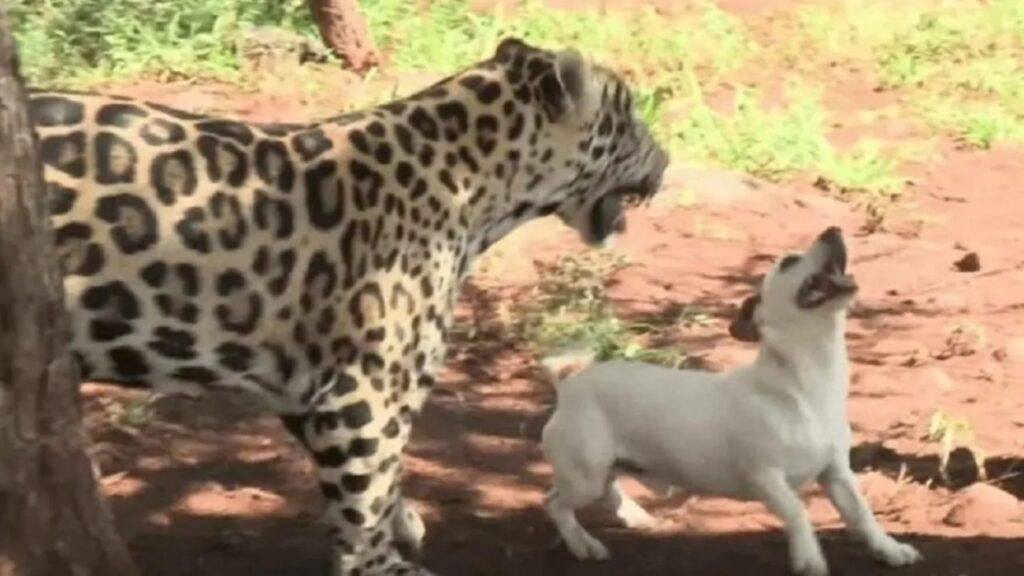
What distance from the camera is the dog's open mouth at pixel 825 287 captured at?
520cm

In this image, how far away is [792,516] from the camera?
5293mm

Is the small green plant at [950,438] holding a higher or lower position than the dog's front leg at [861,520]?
lower

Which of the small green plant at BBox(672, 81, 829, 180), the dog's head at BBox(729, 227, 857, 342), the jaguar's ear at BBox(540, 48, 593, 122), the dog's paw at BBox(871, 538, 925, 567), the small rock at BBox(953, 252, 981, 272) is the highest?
the jaguar's ear at BBox(540, 48, 593, 122)

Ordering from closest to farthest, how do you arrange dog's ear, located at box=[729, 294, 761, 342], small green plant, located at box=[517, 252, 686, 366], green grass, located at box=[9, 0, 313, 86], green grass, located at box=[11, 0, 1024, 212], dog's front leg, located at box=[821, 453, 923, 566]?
dog's front leg, located at box=[821, 453, 923, 566] → dog's ear, located at box=[729, 294, 761, 342] → small green plant, located at box=[517, 252, 686, 366] → green grass, located at box=[11, 0, 1024, 212] → green grass, located at box=[9, 0, 313, 86]

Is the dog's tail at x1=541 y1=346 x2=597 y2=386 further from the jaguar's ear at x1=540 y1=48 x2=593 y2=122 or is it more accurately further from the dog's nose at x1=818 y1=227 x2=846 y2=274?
the dog's nose at x1=818 y1=227 x2=846 y2=274

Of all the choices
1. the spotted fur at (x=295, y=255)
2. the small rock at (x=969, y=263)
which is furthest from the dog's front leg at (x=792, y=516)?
the small rock at (x=969, y=263)

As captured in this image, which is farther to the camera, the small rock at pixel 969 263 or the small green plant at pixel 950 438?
the small rock at pixel 969 263

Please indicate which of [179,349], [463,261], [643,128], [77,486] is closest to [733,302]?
[643,128]

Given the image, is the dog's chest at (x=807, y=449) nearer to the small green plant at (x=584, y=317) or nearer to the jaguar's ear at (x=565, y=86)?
the jaguar's ear at (x=565, y=86)

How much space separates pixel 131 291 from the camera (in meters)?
5.18

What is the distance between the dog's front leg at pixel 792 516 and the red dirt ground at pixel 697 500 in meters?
0.15

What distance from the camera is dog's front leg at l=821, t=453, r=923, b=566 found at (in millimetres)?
5445

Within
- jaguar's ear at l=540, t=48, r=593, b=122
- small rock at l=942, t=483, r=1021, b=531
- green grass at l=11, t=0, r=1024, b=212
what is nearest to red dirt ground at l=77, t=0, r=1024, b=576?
small rock at l=942, t=483, r=1021, b=531

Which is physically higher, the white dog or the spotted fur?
the spotted fur
